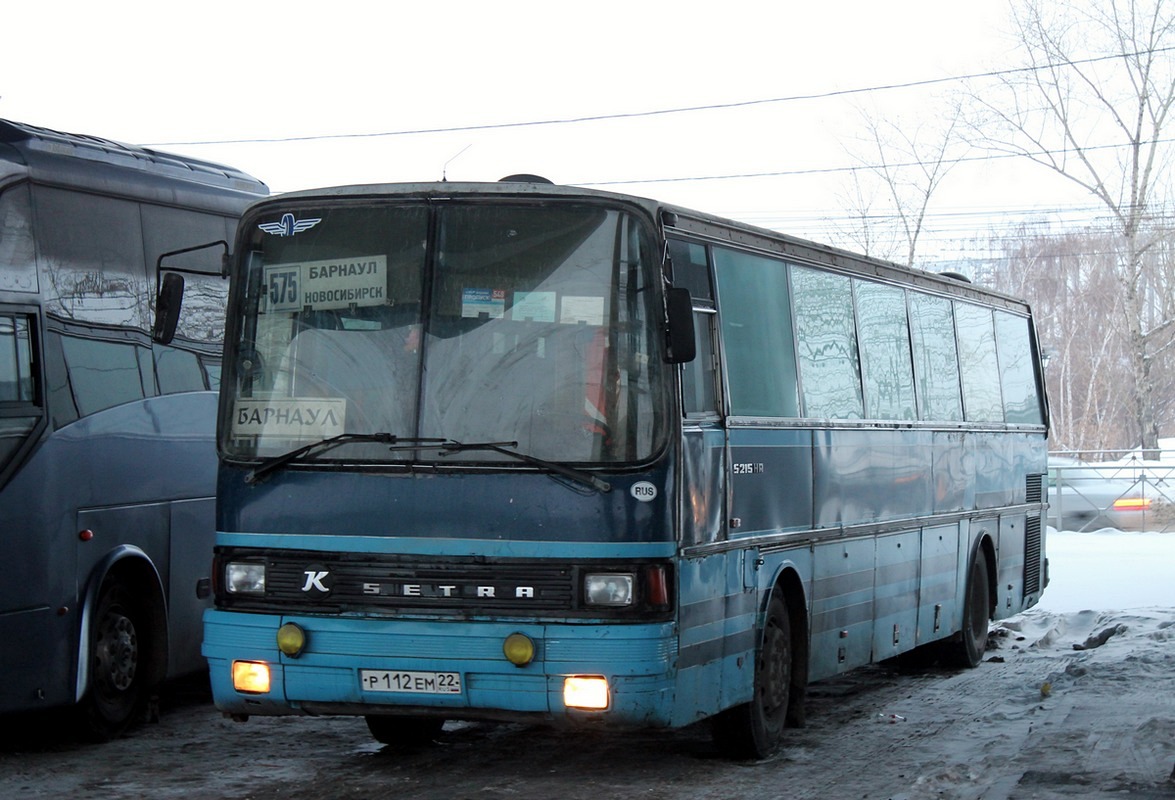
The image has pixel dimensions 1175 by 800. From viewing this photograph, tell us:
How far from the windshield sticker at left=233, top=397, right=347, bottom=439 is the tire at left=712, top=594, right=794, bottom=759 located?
8.95 ft

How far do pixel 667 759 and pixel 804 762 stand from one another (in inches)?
30.4

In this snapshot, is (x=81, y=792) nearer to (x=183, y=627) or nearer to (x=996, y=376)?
(x=183, y=627)

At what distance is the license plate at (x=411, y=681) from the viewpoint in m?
7.34

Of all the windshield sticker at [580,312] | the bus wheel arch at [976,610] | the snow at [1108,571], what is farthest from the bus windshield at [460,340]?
the snow at [1108,571]

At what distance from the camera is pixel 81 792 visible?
7.99 m

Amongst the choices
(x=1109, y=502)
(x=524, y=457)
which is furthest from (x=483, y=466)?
(x=1109, y=502)

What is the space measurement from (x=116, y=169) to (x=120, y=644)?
297 cm

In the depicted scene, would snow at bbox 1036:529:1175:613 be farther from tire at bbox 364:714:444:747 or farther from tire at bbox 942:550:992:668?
tire at bbox 364:714:444:747

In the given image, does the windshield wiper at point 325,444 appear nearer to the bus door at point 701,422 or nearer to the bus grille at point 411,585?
the bus grille at point 411,585

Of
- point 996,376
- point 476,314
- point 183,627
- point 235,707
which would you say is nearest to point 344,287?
point 476,314

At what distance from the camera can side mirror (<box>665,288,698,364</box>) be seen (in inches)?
291

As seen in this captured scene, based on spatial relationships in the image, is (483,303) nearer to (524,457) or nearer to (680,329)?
(524,457)

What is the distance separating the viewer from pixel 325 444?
7.61 m

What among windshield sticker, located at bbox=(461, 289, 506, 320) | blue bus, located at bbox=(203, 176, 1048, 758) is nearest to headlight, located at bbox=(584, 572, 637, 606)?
blue bus, located at bbox=(203, 176, 1048, 758)
